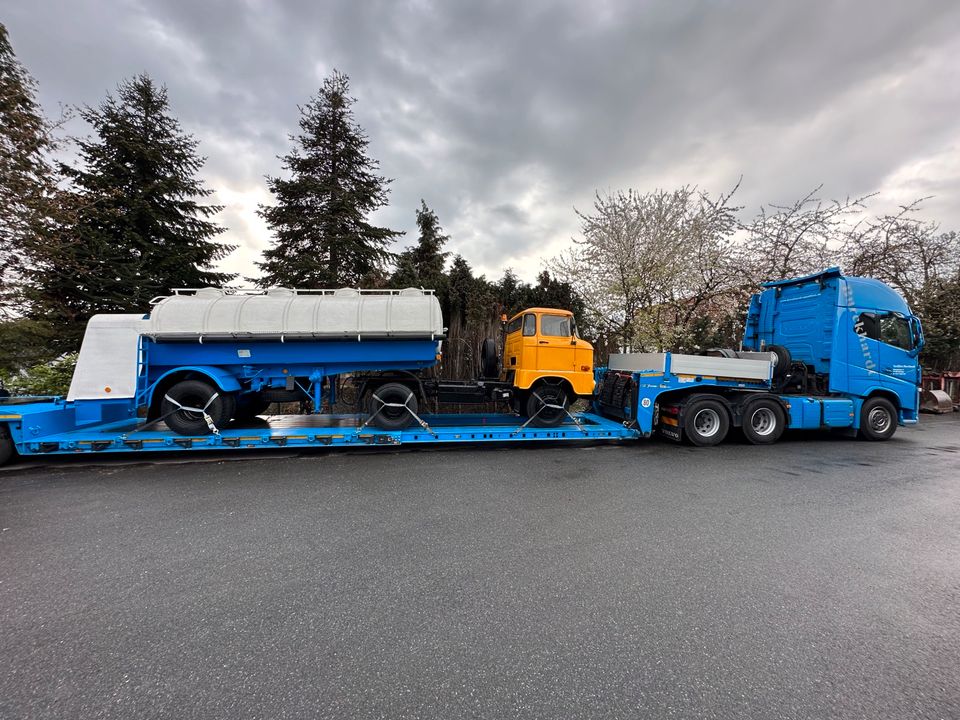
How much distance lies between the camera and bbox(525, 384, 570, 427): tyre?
7.93 m

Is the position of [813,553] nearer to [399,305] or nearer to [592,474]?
[592,474]

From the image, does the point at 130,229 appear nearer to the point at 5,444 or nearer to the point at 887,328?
the point at 5,444

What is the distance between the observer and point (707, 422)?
805 centimetres

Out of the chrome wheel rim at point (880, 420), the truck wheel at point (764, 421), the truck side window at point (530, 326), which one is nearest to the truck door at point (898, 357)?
the chrome wheel rim at point (880, 420)

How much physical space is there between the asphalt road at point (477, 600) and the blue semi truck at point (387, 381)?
1751 mm

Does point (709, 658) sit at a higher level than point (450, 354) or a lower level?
lower

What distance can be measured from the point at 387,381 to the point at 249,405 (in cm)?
319

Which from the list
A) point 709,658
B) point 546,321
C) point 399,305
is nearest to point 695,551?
point 709,658

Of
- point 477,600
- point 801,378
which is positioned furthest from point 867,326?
point 477,600

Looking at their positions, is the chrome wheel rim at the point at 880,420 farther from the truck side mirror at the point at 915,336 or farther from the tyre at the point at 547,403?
the tyre at the point at 547,403

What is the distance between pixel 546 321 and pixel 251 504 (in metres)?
5.74

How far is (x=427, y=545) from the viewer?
3.54 meters

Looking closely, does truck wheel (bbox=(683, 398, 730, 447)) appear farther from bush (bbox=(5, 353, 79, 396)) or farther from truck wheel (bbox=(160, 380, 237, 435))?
bush (bbox=(5, 353, 79, 396))

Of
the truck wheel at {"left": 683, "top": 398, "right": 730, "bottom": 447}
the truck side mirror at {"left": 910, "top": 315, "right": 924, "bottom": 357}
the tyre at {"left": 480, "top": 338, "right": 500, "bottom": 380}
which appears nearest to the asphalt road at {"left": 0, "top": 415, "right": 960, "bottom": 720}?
the truck wheel at {"left": 683, "top": 398, "right": 730, "bottom": 447}
